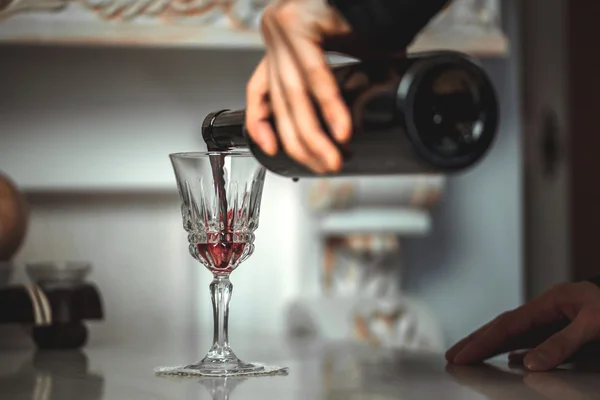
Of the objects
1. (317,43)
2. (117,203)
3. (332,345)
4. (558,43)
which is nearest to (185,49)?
(117,203)

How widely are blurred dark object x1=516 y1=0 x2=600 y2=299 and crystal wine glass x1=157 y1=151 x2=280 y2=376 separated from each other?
39.9 inches

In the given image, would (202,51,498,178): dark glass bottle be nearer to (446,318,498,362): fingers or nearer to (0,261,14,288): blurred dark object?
(446,318,498,362): fingers

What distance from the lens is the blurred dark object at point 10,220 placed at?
3.59 ft

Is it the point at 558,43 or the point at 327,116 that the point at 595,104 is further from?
the point at 327,116

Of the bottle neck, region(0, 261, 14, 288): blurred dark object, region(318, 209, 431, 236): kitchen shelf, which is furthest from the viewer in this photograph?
region(318, 209, 431, 236): kitchen shelf

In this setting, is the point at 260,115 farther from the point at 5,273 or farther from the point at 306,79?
the point at 5,273

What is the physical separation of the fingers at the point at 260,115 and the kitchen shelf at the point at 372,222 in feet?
2.93

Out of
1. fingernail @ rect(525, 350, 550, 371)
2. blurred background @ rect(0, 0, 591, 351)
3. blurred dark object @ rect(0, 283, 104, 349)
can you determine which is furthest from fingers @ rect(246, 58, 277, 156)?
blurred background @ rect(0, 0, 591, 351)

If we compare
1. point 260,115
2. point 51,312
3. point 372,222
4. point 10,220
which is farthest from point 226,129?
point 372,222

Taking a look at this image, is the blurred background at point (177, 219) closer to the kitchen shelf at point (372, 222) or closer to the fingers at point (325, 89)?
the kitchen shelf at point (372, 222)

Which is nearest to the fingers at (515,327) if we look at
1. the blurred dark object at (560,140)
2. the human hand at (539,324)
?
the human hand at (539,324)

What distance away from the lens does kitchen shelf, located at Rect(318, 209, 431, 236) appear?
1337 mm

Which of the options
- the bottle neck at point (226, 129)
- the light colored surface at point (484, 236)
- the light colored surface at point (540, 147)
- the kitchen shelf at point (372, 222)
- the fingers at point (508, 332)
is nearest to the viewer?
the bottle neck at point (226, 129)

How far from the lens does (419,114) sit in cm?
40
